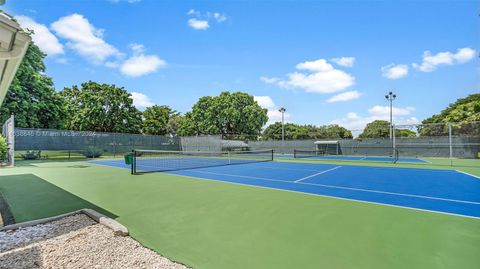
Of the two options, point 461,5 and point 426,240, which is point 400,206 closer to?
point 426,240

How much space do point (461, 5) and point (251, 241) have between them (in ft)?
35.4

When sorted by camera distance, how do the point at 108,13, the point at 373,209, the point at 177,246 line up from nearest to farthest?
the point at 177,246
the point at 373,209
the point at 108,13

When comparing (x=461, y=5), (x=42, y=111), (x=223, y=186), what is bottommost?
(x=223, y=186)

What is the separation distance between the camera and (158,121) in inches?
1811

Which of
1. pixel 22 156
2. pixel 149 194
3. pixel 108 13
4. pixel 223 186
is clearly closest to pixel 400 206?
pixel 223 186

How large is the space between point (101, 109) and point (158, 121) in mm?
14720

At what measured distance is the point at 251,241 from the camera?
3350 mm

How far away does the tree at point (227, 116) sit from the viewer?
40.1m

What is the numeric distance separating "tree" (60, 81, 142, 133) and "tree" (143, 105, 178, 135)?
9590mm

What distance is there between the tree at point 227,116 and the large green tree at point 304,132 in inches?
715

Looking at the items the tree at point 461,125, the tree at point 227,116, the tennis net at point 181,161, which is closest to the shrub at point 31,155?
the tennis net at point 181,161

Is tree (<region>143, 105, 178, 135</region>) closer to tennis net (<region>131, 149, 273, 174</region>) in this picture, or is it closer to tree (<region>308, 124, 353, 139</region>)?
tennis net (<region>131, 149, 273, 174</region>)

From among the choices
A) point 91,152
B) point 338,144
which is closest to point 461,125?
point 338,144

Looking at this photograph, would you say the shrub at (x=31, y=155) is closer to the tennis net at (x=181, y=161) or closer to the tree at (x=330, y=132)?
the tennis net at (x=181, y=161)
